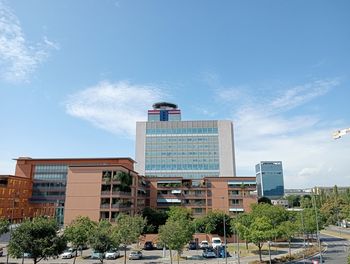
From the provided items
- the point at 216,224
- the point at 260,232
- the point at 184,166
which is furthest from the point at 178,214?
the point at 184,166

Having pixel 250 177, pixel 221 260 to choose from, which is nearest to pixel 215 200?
pixel 250 177

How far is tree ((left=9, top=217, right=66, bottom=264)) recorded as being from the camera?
33.4 m

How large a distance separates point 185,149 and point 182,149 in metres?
1.21

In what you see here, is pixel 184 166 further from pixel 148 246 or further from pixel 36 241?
pixel 36 241

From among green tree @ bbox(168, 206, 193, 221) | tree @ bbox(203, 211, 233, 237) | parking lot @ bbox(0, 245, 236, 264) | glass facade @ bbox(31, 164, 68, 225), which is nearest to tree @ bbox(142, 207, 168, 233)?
green tree @ bbox(168, 206, 193, 221)

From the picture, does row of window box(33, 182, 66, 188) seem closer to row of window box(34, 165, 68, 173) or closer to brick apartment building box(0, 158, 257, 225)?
brick apartment building box(0, 158, 257, 225)

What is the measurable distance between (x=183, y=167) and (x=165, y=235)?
3106 inches

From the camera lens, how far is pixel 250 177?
84.3 meters

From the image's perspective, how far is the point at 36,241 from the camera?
33.5 metres

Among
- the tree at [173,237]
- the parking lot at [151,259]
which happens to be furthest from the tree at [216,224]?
the tree at [173,237]

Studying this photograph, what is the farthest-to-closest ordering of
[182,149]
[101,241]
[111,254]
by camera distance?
[182,149], [111,254], [101,241]

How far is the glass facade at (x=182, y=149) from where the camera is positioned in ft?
392

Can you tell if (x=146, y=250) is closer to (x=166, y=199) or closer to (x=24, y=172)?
(x=166, y=199)

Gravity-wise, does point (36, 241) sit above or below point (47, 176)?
below
